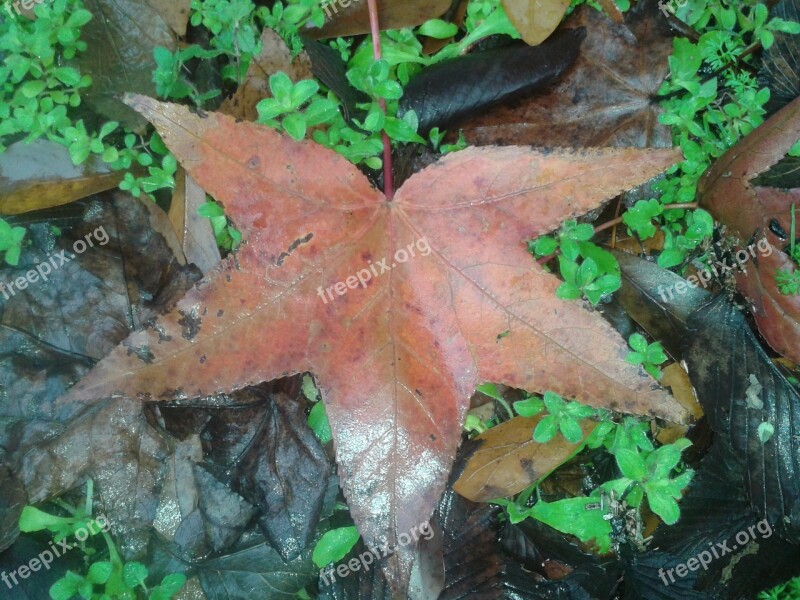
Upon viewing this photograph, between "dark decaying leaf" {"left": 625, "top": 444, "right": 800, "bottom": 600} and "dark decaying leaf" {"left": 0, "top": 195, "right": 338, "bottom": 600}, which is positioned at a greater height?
"dark decaying leaf" {"left": 0, "top": 195, "right": 338, "bottom": 600}

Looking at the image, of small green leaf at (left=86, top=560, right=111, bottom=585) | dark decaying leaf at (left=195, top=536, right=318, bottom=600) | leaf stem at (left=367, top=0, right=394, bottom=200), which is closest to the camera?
leaf stem at (left=367, top=0, right=394, bottom=200)

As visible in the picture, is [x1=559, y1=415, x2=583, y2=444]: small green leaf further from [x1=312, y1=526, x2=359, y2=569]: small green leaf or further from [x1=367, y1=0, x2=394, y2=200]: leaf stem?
[x1=367, y1=0, x2=394, y2=200]: leaf stem

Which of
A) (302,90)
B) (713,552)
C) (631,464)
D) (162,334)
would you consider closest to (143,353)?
(162,334)


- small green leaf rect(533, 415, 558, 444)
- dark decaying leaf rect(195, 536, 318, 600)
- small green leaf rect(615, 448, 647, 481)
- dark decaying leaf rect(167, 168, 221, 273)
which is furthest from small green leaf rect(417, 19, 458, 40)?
dark decaying leaf rect(195, 536, 318, 600)

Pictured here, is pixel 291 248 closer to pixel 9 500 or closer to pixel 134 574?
pixel 134 574

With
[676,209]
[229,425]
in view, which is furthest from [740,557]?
[229,425]

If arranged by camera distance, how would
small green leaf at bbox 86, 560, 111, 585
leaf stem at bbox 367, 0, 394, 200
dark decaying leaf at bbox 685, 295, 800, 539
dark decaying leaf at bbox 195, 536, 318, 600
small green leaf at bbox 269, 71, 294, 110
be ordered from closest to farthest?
small green leaf at bbox 269, 71, 294, 110
leaf stem at bbox 367, 0, 394, 200
small green leaf at bbox 86, 560, 111, 585
dark decaying leaf at bbox 685, 295, 800, 539
dark decaying leaf at bbox 195, 536, 318, 600

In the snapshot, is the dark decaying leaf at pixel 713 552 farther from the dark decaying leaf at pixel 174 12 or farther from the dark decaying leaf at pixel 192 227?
the dark decaying leaf at pixel 174 12
